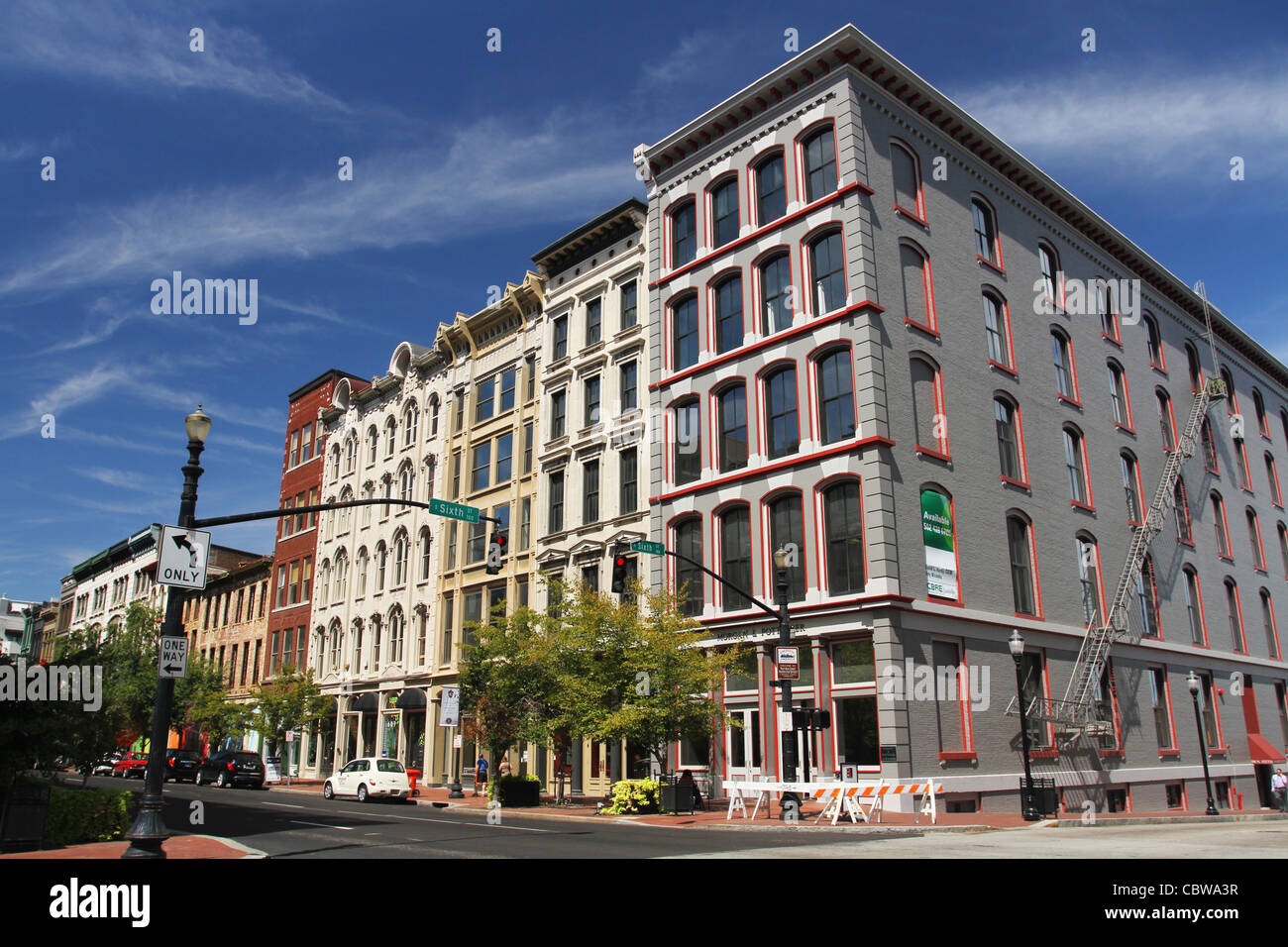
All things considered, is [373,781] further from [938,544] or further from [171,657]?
[171,657]

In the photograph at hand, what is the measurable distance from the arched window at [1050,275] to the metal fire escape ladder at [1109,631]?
9.06 meters

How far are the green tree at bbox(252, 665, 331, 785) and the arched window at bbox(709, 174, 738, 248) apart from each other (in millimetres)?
31633

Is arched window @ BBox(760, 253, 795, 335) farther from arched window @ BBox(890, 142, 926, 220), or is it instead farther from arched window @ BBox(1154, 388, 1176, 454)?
arched window @ BBox(1154, 388, 1176, 454)

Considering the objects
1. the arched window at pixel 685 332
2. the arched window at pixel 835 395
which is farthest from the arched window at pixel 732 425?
the arched window at pixel 835 395

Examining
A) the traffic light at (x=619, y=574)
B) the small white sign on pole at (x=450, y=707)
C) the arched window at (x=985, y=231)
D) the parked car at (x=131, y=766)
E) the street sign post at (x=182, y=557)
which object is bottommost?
the parked car at (x=131, y=766)

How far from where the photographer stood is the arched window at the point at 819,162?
102 feet

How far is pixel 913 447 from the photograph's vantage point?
28531 millimetres

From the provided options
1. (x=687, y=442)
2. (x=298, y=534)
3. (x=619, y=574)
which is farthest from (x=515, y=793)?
(x=298, y=534)

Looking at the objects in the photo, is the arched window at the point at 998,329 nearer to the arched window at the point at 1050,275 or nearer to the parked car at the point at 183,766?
the arched window at the point at 1050,275

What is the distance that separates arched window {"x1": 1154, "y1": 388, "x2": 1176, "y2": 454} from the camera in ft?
138

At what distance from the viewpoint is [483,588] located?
43.0 metres

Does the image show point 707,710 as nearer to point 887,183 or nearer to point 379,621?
point 887,183

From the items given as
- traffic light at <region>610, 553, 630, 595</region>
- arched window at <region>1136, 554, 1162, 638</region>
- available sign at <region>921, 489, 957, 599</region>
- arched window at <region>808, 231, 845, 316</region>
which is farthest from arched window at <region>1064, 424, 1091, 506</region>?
traffic light at <region>610, 553, 630, 595</region>

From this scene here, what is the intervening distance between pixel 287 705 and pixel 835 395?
3375 cm
